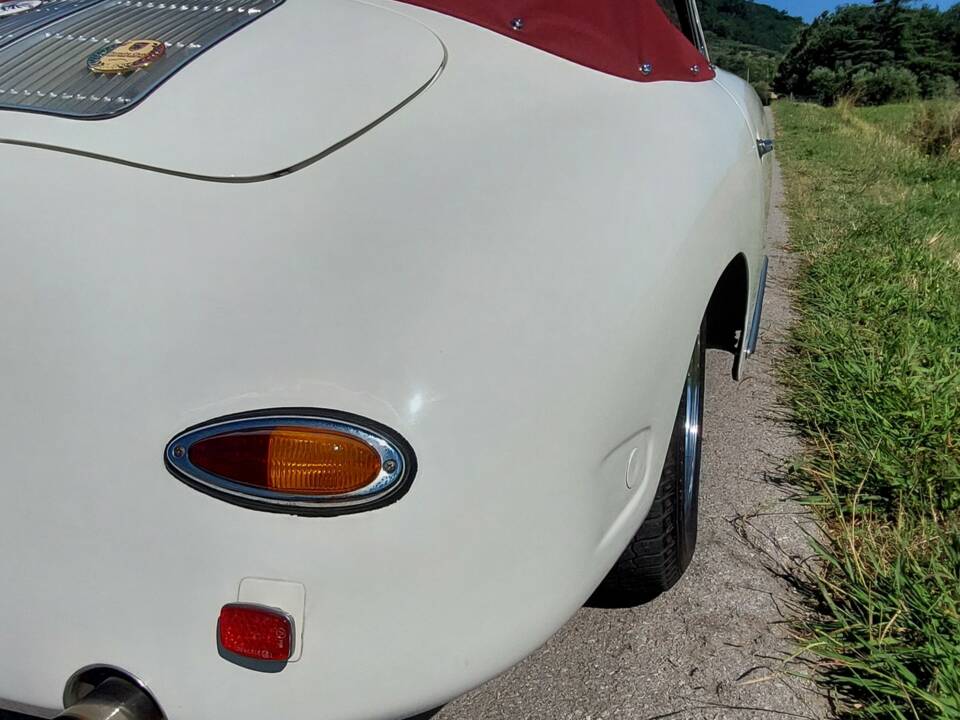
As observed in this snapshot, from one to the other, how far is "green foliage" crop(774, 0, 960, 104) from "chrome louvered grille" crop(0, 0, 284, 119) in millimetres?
44245

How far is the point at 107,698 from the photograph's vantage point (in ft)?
3.31

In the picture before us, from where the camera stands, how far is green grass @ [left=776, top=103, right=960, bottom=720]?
1.55m

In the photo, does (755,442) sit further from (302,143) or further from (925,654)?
(302,143)

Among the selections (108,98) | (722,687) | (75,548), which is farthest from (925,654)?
(108,98)

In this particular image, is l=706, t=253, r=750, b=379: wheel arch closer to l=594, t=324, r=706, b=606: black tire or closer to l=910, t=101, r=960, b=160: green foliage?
l=594, t=324, r=706, b=606: black tire

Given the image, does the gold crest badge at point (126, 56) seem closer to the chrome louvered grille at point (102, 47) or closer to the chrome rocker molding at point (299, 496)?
the chrome louvered grille at point (102, 47)

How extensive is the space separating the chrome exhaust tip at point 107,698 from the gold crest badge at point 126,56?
93 centimetres

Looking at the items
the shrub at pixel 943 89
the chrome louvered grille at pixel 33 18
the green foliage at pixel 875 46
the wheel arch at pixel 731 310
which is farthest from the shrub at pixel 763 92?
the green foliage at pixel 875 46

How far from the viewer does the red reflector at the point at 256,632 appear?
0.97 metres

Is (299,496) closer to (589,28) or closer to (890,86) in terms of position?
(589,28)

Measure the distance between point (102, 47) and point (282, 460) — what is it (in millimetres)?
918

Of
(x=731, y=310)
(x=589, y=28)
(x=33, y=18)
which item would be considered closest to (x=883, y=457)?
(x=731, y=310)

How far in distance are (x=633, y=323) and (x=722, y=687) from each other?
0.83 meters

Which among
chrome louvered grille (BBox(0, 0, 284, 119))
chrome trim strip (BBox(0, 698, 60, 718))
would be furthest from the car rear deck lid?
chrome trim strip (BBox(0, 698, 60, 718))
